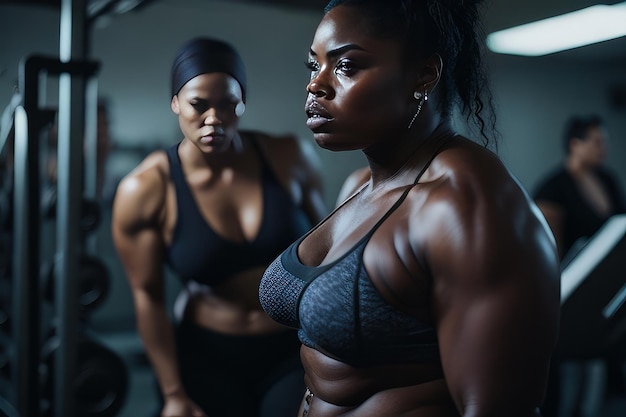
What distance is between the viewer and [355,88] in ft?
2.03

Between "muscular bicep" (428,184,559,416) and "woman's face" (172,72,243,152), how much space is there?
315 millimetres

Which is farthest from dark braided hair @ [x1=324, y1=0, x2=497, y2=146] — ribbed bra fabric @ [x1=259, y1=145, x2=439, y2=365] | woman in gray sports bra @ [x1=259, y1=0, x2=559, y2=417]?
ribbed bra fabric @ [x1=259, y1=145, x2=439, y2=365]

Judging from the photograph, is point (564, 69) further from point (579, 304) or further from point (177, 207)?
point (177, 207)

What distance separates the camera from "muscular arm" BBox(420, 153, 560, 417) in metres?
0.55

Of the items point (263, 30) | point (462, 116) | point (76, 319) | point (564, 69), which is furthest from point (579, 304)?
point (564, 69)

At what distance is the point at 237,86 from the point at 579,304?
685 mm

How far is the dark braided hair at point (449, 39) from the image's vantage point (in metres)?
0.62

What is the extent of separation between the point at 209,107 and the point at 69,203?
78cm

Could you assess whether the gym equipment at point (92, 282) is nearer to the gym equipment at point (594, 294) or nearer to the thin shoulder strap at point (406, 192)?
the gym equipment at point (594, 294)

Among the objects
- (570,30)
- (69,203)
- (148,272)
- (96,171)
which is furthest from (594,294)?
(96,171)

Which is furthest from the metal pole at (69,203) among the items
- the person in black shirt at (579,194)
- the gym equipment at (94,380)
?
the person in black shirt at (579,194)

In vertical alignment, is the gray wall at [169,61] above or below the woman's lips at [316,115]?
above

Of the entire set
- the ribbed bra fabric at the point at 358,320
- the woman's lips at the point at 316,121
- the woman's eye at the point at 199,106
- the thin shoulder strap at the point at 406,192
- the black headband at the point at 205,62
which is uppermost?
the black headband at the point at 205,62

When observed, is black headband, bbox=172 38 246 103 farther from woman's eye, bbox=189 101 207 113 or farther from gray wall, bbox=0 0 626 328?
gray wall, bbox=0 0 626 328
